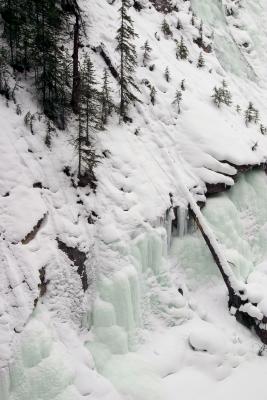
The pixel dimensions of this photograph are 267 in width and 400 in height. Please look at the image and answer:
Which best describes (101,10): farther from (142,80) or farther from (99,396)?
(99,396)

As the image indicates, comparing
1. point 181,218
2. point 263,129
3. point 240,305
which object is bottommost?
point 240,305

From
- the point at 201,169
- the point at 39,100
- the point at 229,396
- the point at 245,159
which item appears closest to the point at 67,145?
the point at 39,100

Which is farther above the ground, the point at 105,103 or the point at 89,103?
the point at 89,103

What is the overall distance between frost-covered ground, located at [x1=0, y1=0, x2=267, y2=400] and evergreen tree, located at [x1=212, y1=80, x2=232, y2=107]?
1.30 feet

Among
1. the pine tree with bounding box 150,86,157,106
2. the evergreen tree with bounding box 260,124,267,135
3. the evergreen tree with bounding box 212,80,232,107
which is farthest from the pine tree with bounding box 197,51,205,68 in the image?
the pine tree with bounding box 150,86,157,106

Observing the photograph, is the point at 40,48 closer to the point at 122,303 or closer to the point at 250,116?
the point at 122,303

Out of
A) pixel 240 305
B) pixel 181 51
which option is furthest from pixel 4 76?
pixel 240 305

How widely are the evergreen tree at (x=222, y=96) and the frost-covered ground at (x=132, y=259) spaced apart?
1.30ft

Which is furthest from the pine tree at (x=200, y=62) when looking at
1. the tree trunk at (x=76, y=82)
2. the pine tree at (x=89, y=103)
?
the tree trunk at (x=76, y=82)

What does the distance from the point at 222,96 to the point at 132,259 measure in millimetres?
8482

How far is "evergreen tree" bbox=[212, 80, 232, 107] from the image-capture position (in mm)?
15156

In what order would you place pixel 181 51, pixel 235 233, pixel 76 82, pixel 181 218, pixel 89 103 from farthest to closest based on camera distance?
pixel 181 51 < pixel 235 233 < pixel 181 218 < pixel 89 103 < pixel 76 82

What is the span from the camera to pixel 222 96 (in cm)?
1609

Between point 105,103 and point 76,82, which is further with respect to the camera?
point 105,103
